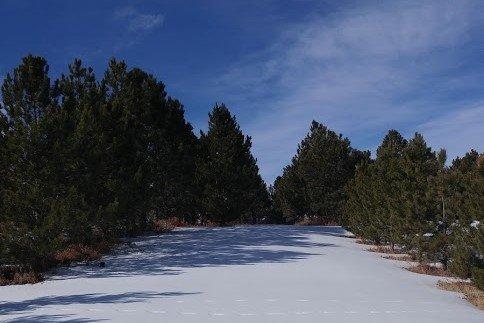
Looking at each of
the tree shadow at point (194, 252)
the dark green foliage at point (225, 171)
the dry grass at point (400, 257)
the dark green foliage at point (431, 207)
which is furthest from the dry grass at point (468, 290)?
the dark green foliage at point (225, 171)

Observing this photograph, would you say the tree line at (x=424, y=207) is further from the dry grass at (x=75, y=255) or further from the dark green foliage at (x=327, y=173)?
the dry grass at (x=75, y=255)

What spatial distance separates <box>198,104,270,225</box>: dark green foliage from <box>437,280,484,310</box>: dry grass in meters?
18.5

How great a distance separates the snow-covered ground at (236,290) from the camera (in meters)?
9.54

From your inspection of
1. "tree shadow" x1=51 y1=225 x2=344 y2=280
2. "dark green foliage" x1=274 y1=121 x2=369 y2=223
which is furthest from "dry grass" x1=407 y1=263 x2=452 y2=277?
"dark green foliage" x1=274 y1=121 x2=369 y2=223

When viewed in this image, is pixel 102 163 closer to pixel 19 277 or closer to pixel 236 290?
pixel 19 277

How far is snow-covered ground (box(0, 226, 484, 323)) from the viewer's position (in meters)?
9.54

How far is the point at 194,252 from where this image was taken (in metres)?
19.4

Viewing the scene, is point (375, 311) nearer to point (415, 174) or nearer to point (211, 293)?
point (211, 293)

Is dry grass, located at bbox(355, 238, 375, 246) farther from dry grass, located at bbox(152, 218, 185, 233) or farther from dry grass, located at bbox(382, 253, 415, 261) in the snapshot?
dry grass, located at bbox(152, 218, 185, 233)

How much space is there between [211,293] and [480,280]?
634cm

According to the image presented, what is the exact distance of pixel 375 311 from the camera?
9766mm

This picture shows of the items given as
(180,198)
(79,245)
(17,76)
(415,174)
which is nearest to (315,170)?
(180,198)

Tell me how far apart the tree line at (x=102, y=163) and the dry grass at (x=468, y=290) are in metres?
11.1

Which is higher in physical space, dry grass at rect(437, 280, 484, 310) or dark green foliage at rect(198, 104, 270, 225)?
dark green foliage at rect(198, 104, 270, 225)
